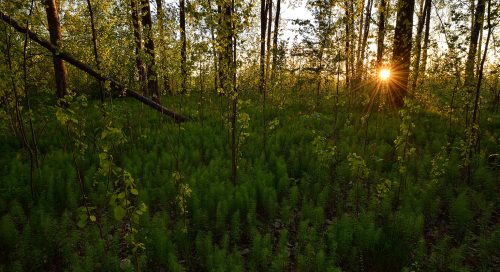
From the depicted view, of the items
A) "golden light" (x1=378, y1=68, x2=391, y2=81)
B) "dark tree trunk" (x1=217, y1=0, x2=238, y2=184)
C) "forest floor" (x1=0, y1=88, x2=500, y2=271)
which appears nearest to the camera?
"forest floor" (x1=0, y1=88, x2=500, y2=271)

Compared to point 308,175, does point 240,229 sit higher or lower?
lower

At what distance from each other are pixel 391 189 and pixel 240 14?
11.9ft

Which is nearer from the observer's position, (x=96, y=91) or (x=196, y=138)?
(x=196, y=138)

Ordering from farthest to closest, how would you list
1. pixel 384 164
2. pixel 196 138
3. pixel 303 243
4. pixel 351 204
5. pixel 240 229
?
pixel 196 138
pixel 384 164
pixel 351 204
pixel 240 229
pixel 303 243

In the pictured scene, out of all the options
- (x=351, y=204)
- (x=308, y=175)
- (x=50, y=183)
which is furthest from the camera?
(x=308, y=175)

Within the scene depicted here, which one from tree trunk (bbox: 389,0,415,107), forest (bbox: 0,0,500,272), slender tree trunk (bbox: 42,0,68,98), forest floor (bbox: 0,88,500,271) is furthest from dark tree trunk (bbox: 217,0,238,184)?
tree trunk (bbox: 389,0,415,107)

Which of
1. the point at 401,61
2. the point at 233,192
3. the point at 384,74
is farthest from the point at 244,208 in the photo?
the point at 401,61

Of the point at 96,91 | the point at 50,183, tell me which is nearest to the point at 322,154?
the point at 50,183

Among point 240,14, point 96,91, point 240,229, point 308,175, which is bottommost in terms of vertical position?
point 240,229

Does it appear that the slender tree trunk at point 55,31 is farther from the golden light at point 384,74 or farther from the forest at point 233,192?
the golden light at point 384,74

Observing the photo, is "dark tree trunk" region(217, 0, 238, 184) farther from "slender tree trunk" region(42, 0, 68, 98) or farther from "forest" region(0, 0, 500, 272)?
"slender tree trunk" region(42, 0, 68, 98)

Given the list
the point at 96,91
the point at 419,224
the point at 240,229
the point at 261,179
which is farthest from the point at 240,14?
the point at 96,91

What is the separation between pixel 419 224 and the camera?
3770 mm

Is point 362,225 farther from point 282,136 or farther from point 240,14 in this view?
point 282,136
